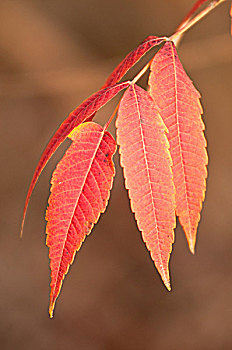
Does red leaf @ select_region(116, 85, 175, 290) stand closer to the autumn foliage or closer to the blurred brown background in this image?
the autumn foliage

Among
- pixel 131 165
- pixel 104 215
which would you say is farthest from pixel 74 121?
pixel 104 215

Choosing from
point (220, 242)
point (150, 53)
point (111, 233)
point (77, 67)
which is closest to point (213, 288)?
point (220, 242)

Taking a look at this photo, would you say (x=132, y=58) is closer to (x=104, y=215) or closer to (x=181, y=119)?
(x=181, y=119)

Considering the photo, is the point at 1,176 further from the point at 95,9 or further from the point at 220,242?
the point at 220,242

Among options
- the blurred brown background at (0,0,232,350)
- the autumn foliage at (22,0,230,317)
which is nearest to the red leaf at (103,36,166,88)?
the autumn foliage at (22,0,230,317)

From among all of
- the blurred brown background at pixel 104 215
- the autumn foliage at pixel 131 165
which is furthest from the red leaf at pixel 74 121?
the blurred brown background at pixel 104 215

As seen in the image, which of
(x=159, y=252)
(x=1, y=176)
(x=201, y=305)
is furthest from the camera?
(x=1, y=176)

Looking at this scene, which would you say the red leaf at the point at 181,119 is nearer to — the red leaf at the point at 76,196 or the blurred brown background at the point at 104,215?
the red leaf at the point at 76,196
